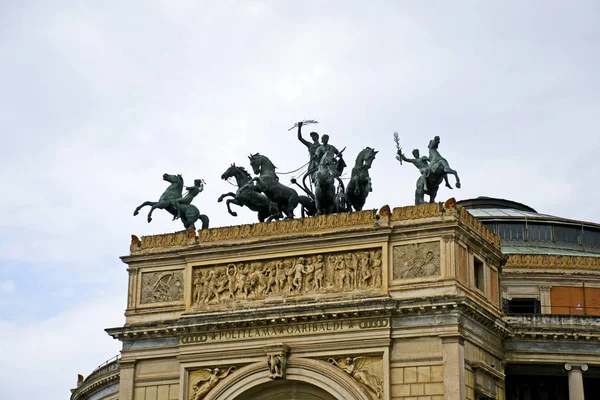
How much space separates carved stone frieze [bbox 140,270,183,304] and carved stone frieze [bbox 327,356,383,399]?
7.98 metres

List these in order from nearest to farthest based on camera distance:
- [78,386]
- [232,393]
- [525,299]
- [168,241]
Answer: [232,393] → [168,241] → [525,299] → [78,386]

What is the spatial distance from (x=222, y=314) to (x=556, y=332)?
1394cm

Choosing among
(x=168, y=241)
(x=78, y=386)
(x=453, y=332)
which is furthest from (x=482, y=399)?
(x=78, y=386)

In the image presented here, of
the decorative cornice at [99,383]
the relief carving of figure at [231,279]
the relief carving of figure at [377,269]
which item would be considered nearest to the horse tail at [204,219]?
the relief carving of figure at [231,279]

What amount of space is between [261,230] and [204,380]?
6.40 meters

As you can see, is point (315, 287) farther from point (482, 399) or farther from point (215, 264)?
point (482, 399)

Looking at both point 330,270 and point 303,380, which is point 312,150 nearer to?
point 330,270

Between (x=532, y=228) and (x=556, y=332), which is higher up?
(x=532, y=228)

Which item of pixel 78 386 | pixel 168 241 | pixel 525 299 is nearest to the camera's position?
pixel 168 241

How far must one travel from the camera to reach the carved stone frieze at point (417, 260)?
148ft

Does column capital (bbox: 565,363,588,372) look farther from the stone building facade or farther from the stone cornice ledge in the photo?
the stone cornice ledge

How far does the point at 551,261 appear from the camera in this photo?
61.9m

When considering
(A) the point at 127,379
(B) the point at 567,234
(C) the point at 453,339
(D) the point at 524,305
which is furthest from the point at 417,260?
(B) the point at 567,234

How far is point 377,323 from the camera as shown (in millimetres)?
45156
